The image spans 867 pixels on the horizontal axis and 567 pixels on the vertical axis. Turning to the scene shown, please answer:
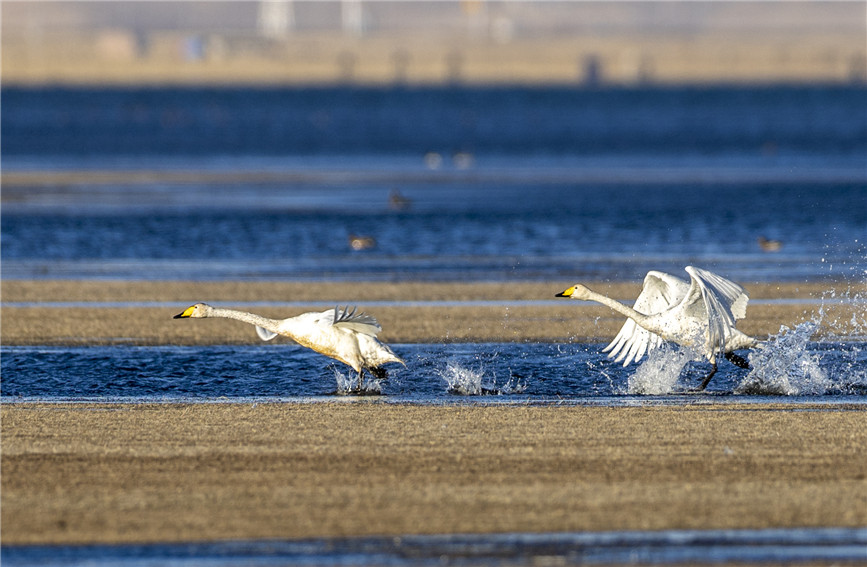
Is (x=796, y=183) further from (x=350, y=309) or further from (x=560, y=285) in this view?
(x=350, y=309)

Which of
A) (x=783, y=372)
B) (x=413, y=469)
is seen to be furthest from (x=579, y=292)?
(x=413, y=469)

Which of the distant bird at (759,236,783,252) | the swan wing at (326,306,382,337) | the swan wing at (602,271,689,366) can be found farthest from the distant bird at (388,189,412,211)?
the swan wing at (326,306,382,337)

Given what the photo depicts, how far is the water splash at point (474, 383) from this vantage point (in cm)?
985

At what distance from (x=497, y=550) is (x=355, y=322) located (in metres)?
3.69

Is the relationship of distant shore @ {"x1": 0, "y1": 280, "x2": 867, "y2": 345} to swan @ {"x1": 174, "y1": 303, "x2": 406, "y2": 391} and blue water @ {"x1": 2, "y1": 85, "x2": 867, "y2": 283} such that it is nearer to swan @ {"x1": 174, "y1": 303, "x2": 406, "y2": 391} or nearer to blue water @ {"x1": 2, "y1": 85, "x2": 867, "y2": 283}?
blue water @ {"x1": 2, "y1": 85, "x2": 867, "y2": 283}

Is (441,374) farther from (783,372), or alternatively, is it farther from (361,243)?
(361,243)

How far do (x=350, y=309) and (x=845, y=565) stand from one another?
4.99 m

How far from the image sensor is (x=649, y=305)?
10.4 metres

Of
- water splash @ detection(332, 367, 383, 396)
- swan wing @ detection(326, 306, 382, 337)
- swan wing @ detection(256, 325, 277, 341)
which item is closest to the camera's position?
swan wing @ detection(326, 306, 382, 337)

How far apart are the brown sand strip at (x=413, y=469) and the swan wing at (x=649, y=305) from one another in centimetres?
127

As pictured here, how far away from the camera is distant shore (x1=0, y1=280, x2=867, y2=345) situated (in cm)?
1207

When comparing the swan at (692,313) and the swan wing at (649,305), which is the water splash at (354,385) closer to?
the swan at (692,313)

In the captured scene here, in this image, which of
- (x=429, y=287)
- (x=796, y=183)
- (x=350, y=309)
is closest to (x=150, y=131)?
(x=796, y=183)

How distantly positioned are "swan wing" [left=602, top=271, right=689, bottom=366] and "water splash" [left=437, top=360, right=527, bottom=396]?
0.93 meters
